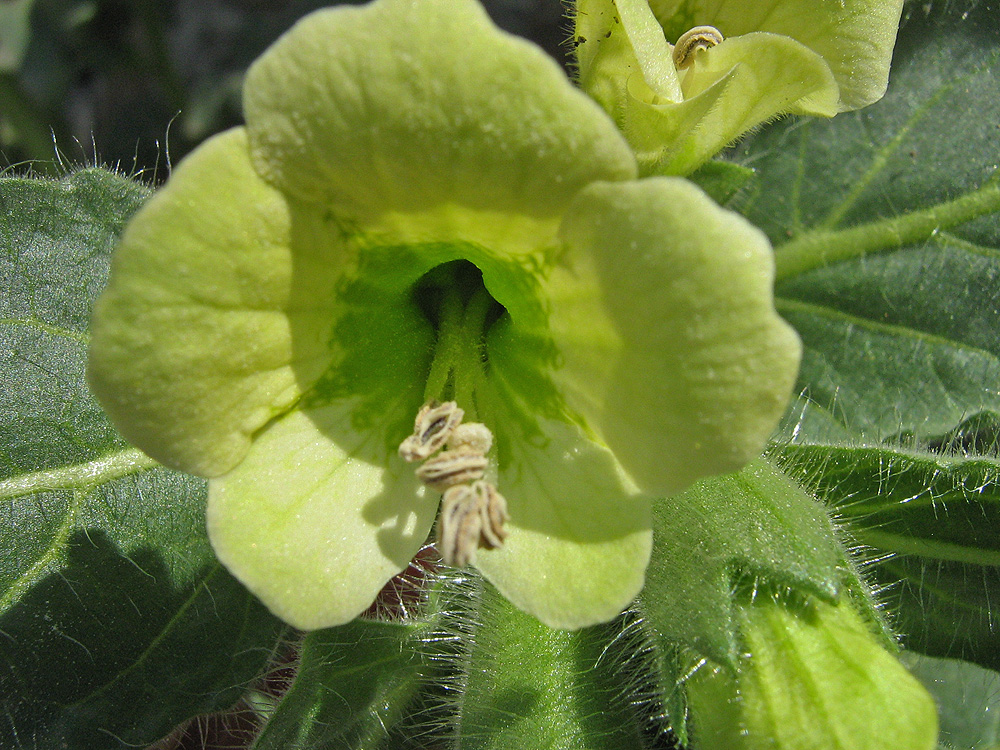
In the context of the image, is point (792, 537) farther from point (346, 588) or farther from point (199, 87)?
point (199, 87)

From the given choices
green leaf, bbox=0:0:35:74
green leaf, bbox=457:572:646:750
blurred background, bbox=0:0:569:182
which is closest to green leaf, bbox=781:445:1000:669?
green leaf, bbox=457:572:646:750

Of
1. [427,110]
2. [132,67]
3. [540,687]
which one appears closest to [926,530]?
[540,687]

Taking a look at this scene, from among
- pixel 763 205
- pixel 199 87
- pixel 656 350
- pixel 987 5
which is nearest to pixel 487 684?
pixel 656 350

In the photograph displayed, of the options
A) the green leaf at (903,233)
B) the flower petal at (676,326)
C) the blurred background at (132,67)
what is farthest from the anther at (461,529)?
the blurred background at (132,67)

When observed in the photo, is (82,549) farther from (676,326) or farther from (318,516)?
(676,326)

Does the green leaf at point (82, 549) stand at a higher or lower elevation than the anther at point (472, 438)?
lower

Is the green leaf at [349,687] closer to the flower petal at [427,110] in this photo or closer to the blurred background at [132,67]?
the flower petal at [427,110]
